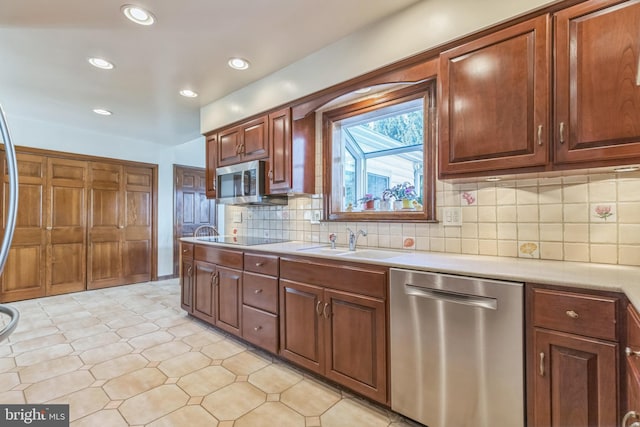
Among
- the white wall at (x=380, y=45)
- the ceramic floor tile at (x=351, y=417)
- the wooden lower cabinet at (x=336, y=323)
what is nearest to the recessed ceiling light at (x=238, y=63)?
the white wall at (x=380, y=45)

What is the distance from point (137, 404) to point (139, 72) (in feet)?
8.54

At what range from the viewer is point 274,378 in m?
2.09

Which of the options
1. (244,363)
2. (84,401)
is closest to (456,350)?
(244,363)

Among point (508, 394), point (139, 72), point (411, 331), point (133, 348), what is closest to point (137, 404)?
point (133, 348)

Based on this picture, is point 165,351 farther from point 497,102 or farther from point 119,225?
point 119,225

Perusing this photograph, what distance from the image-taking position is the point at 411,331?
1.56 m

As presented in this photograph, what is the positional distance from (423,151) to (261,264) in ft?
4.82

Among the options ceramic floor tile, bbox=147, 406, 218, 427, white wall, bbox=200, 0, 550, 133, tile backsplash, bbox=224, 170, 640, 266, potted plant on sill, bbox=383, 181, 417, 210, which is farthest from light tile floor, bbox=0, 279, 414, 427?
white wall, bbox=200, 0, 550, 133

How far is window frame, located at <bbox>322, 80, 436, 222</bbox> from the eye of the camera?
210cm

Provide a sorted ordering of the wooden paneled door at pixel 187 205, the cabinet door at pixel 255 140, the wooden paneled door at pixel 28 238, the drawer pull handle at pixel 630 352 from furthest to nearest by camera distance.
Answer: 1. the wooden paneled door at pixel 187 205
2. the wooden paneled door at pixel 28 238
3. the cabinet door at pixel 255 140
4. the drawer pull handle at pixel 630 352

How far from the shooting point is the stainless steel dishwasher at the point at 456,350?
1.29 metres

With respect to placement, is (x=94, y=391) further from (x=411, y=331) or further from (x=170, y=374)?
(x=411, y=331)

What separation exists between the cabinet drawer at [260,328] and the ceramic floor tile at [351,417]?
671 millimetres

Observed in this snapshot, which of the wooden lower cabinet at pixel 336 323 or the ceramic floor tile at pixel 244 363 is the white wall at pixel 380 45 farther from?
the ceramic floor tile at pixel 244 363
